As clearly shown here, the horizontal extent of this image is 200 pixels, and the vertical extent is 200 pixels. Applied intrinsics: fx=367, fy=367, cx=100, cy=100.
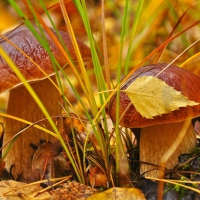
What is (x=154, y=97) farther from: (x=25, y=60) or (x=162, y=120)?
(x=25, y=60)

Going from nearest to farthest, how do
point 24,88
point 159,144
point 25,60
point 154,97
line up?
point 154,97
point 159,144
point 25,60
point 24,88

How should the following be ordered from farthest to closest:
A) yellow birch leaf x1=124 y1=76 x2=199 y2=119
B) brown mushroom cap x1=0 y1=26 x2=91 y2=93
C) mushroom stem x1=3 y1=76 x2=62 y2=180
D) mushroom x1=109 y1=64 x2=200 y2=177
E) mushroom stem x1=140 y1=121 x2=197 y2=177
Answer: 1. mushroom stem x1=3 y1=76 x2=62 y2=180
2. brown mushroom cap x1=0 y1=26 x2=91 y2=93
3. mushroom stem x1=140 y1=121 x2=197 y2=177
4. mushroom x1=109 y1=64 x2=200 y2=177
5. yellow birch leaf x1=124 y1=76 x2=199 y2=119

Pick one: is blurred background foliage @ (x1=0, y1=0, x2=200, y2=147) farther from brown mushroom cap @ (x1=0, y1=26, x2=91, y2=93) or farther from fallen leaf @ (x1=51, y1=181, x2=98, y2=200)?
fallen leaf @ (x1=51, y1=181, x2=98, y2=200)

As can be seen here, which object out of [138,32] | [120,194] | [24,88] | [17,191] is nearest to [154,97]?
[120,194]

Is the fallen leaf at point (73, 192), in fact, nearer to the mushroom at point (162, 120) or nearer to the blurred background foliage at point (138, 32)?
the mushroom at point (162, 120)

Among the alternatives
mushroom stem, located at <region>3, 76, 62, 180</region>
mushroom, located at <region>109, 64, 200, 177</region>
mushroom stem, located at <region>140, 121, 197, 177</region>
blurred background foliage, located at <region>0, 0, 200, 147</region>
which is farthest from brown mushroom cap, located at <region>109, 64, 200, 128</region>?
blurred background foliage, located at <region>0, 0, 200, 147</region>

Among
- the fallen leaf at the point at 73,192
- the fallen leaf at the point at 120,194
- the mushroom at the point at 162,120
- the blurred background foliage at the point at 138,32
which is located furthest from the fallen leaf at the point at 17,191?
the blurred background foliage at the point at 138,32

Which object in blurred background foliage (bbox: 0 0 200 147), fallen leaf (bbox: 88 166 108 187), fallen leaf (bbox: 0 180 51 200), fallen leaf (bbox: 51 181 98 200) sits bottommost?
fallen leaf (bbox: 0 180 51 200)

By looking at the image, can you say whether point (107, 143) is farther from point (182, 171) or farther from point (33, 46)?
point (33, 46)
